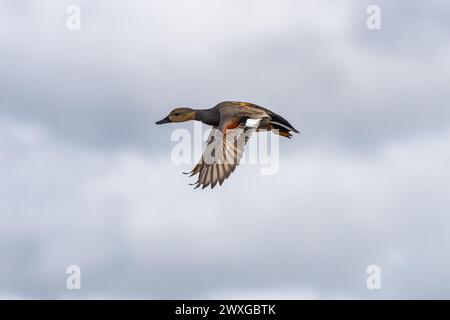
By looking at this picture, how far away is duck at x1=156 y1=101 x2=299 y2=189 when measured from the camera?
3341cm

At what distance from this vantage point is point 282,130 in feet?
118

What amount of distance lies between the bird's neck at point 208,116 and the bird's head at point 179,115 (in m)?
0.25

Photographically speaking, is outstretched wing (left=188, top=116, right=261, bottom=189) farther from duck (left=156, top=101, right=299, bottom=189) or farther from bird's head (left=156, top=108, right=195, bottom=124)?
bird's head (left=156, top=108, right=195, bottom=124)

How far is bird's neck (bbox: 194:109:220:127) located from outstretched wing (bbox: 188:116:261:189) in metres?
1.52

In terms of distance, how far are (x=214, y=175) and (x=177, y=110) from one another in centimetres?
398

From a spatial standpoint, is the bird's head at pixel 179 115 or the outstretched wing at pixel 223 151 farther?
the bird's head at pixel 179 115

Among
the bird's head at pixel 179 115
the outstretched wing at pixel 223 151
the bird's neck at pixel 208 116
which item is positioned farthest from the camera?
the bird's head at pixel 179 115

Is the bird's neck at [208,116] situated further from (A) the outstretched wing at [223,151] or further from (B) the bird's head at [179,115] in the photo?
(A) the outstretched wing at [223,151]

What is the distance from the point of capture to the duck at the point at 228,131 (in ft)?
110

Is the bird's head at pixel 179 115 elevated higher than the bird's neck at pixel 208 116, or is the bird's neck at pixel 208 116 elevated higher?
the bird's head at pixel 179 115

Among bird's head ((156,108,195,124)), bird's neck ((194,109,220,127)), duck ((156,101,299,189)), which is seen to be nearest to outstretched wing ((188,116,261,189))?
duck ((156,101,299,189))

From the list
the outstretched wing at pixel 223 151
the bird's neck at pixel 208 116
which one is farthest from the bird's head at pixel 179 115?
the outstretched wing at pixel 223 151

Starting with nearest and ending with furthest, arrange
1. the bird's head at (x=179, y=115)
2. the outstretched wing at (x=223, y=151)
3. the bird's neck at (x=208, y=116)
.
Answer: the outstretched wing at (x=223, y=151)
the bird's neck at (x=208, y=116)
the bird's head at (x=179, y=115)
